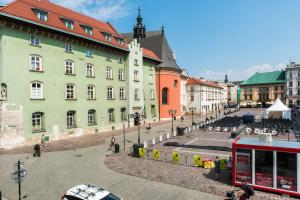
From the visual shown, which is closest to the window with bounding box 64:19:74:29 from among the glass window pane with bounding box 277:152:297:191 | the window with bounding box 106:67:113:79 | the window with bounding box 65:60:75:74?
the window with bounding box 65:60:75:74

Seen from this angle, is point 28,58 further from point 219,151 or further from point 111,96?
point 219,151

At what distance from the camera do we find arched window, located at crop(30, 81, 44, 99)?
26.4 metres

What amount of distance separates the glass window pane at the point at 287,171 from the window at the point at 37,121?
994 inches

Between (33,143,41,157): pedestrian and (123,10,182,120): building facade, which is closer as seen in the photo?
(33,143,41,157): pedestrian

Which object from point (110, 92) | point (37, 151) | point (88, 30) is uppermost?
point (88, 30)

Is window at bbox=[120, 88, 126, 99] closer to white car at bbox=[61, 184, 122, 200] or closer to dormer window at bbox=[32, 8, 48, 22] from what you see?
dormer window at bbox=[32, 8, 48, 22]

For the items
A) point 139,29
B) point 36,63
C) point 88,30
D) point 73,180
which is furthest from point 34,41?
point 139,29

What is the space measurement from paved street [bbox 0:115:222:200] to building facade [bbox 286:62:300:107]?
297 feet

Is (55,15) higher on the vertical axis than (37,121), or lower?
higher

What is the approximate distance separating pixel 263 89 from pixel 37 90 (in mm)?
98479

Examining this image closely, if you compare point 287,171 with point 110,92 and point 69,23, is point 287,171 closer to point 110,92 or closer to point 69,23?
point 110,92

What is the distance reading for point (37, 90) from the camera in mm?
26938

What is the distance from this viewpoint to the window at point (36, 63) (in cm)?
2659

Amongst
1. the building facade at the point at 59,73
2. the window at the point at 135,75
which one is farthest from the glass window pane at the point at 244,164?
the window at the point at 135,75
